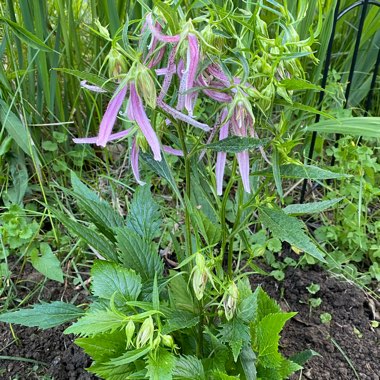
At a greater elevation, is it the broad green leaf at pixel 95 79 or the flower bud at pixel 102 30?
the flower bud at pixel 102 30

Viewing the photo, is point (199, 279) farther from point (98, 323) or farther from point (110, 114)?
point (110, 114)

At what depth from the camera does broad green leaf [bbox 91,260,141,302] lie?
3.39ft

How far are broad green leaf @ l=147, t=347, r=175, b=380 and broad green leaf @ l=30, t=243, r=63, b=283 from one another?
21.2 inches

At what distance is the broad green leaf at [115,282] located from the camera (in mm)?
1034

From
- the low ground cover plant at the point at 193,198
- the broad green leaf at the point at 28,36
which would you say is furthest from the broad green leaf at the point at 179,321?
the broad green leaf at the point at 28,36

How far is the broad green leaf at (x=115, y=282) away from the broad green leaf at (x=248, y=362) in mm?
221

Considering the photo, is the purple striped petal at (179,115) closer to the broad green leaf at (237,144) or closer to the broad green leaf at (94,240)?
the broad green leaf at (237,144)

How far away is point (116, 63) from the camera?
31.6 inches

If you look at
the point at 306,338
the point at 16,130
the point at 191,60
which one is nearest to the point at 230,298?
the point at 191,60

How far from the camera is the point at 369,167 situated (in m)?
1.70

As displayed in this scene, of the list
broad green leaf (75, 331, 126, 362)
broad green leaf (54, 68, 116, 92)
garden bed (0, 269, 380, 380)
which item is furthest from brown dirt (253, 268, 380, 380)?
broad green leaf (54, 68, 116, 92)

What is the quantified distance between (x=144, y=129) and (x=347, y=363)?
2.74 ft

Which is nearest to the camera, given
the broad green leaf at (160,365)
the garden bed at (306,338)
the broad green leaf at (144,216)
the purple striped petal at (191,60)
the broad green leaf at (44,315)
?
the purple striped petal at (191,60)

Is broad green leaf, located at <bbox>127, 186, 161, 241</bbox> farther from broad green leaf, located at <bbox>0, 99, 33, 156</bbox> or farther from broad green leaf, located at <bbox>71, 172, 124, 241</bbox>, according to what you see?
broad green leaf, located at <bbox>0, 99, 33, 156</bbox>
